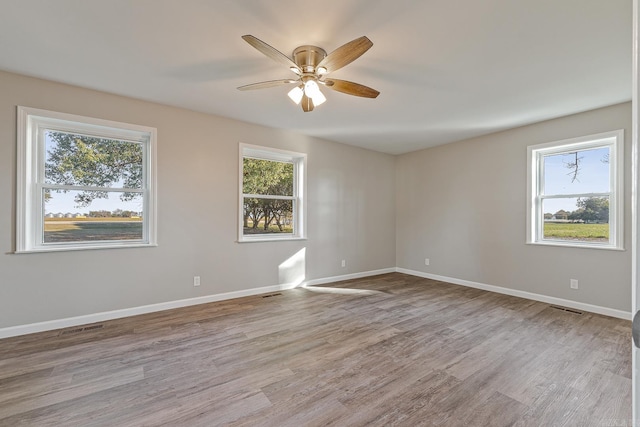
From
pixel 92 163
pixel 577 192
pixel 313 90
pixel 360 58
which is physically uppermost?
pixel 360 58

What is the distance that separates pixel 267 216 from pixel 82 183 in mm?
2301

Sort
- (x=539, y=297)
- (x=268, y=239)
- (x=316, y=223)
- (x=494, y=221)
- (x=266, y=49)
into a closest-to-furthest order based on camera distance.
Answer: (x=266, y=49)
(x=539, y=297)
(x=268, y=239)
(x=494, y=221)
(x=316, y=223)

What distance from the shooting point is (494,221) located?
4.38m

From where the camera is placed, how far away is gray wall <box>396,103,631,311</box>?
11.0ft

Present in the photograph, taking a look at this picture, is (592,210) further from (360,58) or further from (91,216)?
(91,216)

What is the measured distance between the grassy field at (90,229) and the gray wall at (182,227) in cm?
22

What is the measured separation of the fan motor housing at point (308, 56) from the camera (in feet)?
7.22

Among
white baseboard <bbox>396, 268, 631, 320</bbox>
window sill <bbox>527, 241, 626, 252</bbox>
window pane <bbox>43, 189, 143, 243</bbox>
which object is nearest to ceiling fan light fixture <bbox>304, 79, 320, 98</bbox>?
window pane <bbox>43, 189, 143, 243</bbox>

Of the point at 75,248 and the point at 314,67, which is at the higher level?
the point at 314,67

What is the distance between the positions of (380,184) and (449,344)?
144 inches

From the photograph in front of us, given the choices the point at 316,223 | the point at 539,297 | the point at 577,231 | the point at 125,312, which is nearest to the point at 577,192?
the point at 577,231

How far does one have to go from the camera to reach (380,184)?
5.74 metres

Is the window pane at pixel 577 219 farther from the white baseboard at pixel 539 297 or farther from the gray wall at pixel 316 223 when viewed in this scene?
the white baseboard at pixel 539 297

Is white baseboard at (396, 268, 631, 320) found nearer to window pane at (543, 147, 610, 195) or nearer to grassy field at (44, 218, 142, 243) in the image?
window pane at (543, 147, 610, 195)
